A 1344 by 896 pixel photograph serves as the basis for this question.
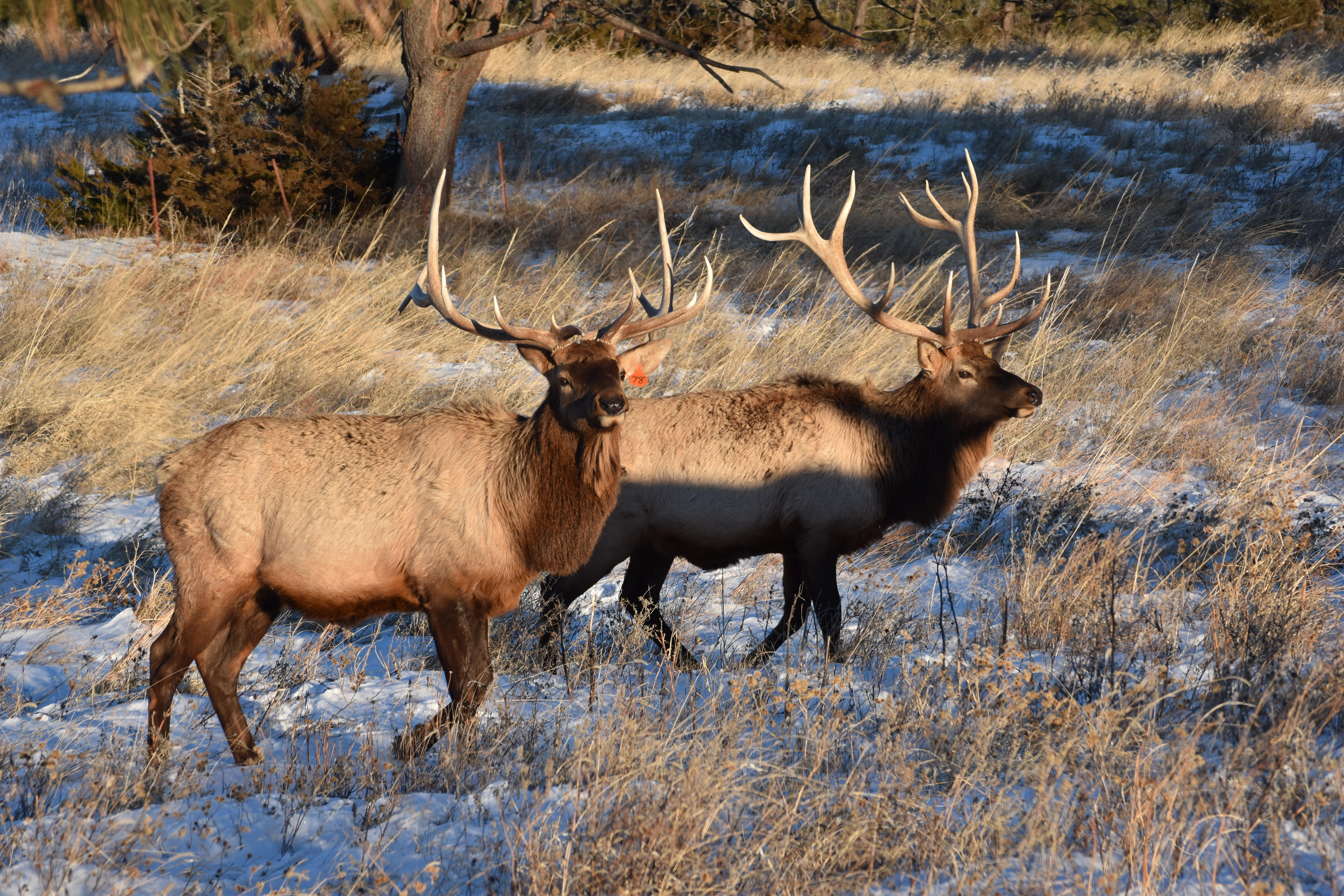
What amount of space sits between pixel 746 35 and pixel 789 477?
2289cm

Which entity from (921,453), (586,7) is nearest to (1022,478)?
(921,453)

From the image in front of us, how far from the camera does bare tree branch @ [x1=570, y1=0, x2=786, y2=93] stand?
9.22m

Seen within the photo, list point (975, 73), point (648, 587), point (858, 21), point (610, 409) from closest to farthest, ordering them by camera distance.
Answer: point (610, 409)
point (648, 587)
point (975, 73)
point (858, 21)

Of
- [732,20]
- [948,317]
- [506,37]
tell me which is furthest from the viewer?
[732,20]

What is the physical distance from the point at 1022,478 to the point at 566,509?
3812 millimetres

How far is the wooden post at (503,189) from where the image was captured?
12.7 metres

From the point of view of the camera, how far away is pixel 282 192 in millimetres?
12109

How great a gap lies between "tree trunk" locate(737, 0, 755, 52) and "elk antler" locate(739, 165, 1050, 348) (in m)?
19.3

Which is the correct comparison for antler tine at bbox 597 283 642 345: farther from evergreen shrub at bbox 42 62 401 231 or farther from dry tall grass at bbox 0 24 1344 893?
evergreen shrub at bbox 42 62 401 231

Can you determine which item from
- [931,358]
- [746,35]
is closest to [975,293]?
[931,358]

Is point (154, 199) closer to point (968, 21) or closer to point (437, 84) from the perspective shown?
point (437, 84)

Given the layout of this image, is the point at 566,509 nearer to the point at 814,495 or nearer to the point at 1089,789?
the point at 814,495

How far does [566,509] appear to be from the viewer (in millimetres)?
4543

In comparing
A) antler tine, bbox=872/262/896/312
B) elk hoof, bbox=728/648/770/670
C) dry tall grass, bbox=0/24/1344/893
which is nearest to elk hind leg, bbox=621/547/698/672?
dry tall grass, bbox=0/24/1344/893
